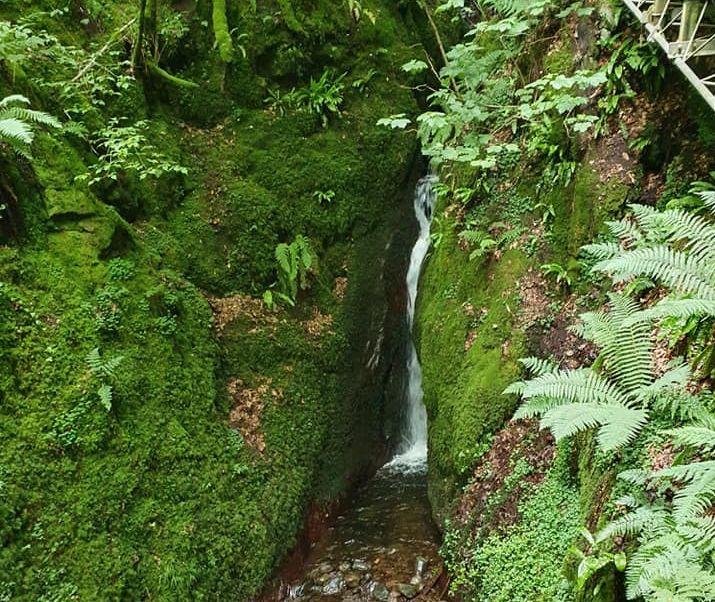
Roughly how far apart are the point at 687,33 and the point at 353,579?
265 inches

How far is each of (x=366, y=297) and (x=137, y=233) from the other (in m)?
4.04

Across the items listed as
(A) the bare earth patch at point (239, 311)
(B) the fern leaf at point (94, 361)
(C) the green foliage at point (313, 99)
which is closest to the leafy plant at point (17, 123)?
(B) the fern leaf at point (94, 361)

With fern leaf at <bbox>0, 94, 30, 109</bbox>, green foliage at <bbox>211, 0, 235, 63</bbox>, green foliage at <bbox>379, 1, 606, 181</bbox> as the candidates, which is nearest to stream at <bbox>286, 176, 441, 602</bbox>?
green foliage at <bbox>379, 1, 606, 181</bbox>

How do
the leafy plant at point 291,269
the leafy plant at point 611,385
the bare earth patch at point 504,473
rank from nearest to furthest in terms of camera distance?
the leafy plant at point 611,385, the bare earth patch at point 504,473, the leafy plant at point 291,269

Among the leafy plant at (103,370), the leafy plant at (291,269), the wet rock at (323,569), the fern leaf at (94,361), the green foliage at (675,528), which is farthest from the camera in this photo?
the leafy plant at (291,269)

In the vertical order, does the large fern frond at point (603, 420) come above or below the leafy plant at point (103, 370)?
below

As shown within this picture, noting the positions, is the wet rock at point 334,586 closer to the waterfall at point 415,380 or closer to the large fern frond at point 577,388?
the waterfall at point 415,380

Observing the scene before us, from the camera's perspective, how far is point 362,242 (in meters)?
9.85

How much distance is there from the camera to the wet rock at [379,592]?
19.2 ft

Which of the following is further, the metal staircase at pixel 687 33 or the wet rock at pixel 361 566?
the wet rock at pixel 361 566

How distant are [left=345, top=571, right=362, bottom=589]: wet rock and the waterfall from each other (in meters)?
2.77

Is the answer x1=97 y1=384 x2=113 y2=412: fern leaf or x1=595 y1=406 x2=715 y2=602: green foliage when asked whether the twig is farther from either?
x1=595 y1=406 x2=715 y2=602: green foliage

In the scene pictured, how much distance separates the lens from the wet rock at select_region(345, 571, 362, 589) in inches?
243

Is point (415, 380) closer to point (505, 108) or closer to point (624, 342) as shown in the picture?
point (505, 108)
